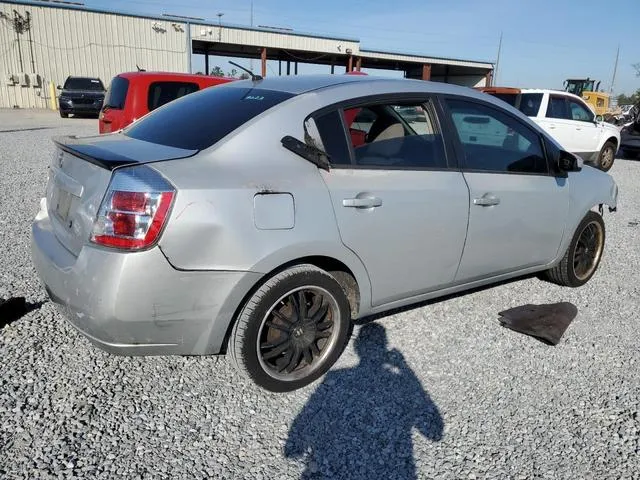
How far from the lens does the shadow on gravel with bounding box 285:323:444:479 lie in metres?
2.38

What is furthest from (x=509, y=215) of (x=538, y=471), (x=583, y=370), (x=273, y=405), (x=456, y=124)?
(x=273, y=405)

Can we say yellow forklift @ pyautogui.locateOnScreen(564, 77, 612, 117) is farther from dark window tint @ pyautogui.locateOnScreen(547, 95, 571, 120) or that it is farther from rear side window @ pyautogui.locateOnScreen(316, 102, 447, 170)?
rear side window @ pyautogui.locateOnScreen(316, 102, 447, 170)

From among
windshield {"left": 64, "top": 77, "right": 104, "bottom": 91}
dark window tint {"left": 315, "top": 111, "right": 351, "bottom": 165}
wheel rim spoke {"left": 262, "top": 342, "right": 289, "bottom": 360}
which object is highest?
dark window tint {"left": 315, "top": 111, "right": 351, "bottom": 165}

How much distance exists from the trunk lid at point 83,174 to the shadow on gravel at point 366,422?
145cm

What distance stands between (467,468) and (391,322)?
1.47 meters

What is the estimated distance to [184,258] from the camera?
7.79ft

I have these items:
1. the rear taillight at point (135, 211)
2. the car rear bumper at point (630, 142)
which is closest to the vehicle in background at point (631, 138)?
the car rear bumper at point (630, 142)

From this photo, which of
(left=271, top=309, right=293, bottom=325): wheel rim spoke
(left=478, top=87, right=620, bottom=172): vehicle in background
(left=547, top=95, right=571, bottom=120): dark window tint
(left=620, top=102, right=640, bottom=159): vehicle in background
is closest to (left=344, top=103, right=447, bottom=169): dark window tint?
(left=271, top=309, right=293, bottom=325): wheel rim spoke

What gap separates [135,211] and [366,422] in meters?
1.55

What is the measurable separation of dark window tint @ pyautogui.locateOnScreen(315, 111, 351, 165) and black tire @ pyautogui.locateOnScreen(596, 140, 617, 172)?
1210 cm

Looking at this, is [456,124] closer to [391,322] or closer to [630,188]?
[391,322]

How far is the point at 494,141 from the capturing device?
3.75 meters

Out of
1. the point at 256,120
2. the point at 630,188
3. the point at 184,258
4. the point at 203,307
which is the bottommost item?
the point at 630,188

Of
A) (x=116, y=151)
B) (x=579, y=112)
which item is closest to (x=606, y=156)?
(x=579, y=112)
